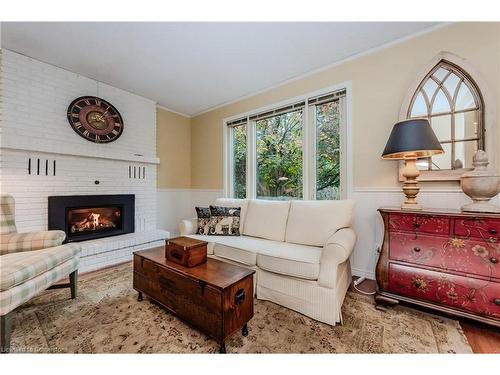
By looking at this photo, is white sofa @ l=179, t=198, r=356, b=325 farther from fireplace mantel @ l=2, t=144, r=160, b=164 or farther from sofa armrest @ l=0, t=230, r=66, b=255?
fireplace mantel @ l=2, t=144, r=160, b=164

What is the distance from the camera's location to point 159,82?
10.1 ft

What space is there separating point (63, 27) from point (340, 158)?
311 cm

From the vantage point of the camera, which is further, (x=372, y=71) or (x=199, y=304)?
(x=372, y=71)

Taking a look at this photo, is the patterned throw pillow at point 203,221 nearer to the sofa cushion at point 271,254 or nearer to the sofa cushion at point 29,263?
the sofa cushion at point 271,254

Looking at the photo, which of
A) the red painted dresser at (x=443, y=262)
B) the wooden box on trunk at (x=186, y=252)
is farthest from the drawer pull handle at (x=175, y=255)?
the red painted dresser at (x=443, y=262)

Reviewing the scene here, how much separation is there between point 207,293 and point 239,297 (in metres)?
0.20

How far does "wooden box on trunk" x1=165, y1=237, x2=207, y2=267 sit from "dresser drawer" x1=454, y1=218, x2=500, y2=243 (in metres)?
1.86

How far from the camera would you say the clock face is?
2.85 meters

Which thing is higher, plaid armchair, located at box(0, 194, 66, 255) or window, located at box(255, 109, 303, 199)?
window, located at box(255, 109, 303, 199)

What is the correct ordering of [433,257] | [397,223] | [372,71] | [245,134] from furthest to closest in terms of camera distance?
[245,134], [372,71], [397,223], [433,257]

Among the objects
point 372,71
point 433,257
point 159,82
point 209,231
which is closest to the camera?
point 433,257

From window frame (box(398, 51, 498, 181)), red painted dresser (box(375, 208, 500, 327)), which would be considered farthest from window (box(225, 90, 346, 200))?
red painted dresser (box(375, 208, 500, 327))
